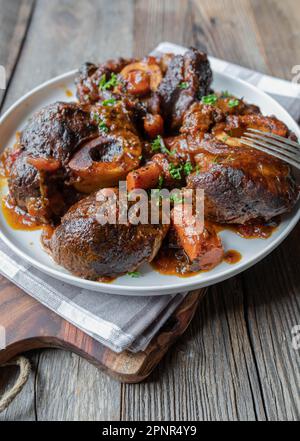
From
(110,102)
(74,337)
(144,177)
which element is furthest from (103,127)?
(74,337)

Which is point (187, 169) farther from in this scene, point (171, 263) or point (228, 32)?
point (228, 32)

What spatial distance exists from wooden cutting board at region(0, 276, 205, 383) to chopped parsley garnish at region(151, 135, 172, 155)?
3.22 ft

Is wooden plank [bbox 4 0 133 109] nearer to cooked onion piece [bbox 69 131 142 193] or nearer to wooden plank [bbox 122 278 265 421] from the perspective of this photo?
cooked onion piece [bbox 69 131 142 193]

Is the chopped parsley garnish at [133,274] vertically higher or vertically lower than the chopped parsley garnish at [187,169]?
lower

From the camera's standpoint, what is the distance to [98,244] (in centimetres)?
286

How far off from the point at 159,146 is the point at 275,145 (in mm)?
778

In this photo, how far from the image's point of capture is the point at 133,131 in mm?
3455

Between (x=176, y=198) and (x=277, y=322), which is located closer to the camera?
(x=176, y=198)

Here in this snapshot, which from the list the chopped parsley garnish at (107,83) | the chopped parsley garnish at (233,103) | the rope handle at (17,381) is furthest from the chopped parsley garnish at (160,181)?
the rope handle at (17,381)

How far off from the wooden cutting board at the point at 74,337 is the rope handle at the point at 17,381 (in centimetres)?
5

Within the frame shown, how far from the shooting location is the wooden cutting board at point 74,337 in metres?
2.94

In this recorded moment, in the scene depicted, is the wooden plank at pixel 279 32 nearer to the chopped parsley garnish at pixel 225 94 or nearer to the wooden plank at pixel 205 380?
the chopped parsley garnish at pixel 225 94

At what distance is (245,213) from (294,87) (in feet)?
5.91

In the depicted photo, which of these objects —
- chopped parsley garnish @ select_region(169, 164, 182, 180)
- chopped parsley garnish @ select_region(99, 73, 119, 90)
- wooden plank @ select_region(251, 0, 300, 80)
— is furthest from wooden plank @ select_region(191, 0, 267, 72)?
chopped parsley garnish @ select_region(169, 164, 182, 180)
